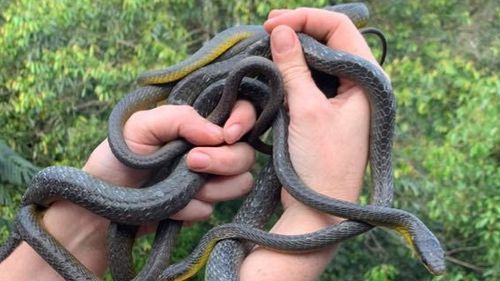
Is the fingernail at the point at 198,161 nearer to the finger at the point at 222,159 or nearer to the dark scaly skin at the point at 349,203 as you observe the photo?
the finger at the point at 222,159

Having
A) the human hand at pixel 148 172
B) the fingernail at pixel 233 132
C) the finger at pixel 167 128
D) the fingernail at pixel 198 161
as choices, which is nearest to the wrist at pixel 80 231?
the human hand at pixel 148 172

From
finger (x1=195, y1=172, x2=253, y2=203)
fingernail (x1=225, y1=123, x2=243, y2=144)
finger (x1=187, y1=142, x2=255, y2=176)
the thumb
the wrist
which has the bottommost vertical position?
the wrist

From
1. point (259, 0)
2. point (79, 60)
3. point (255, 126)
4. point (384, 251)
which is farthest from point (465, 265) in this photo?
point (255, 126)

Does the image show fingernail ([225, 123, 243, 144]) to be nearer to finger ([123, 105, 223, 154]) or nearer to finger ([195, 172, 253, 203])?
Result: finger ([123, 105, 223, 154])

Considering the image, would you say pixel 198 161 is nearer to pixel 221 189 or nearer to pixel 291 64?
pixel 221 189

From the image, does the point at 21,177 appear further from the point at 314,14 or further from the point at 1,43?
the point at 314,14

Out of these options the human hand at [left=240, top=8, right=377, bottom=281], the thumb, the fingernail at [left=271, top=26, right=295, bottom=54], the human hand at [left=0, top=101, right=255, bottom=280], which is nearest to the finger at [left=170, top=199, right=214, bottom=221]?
the human hand at [left=0, top=101, right=255, bottom=280]
